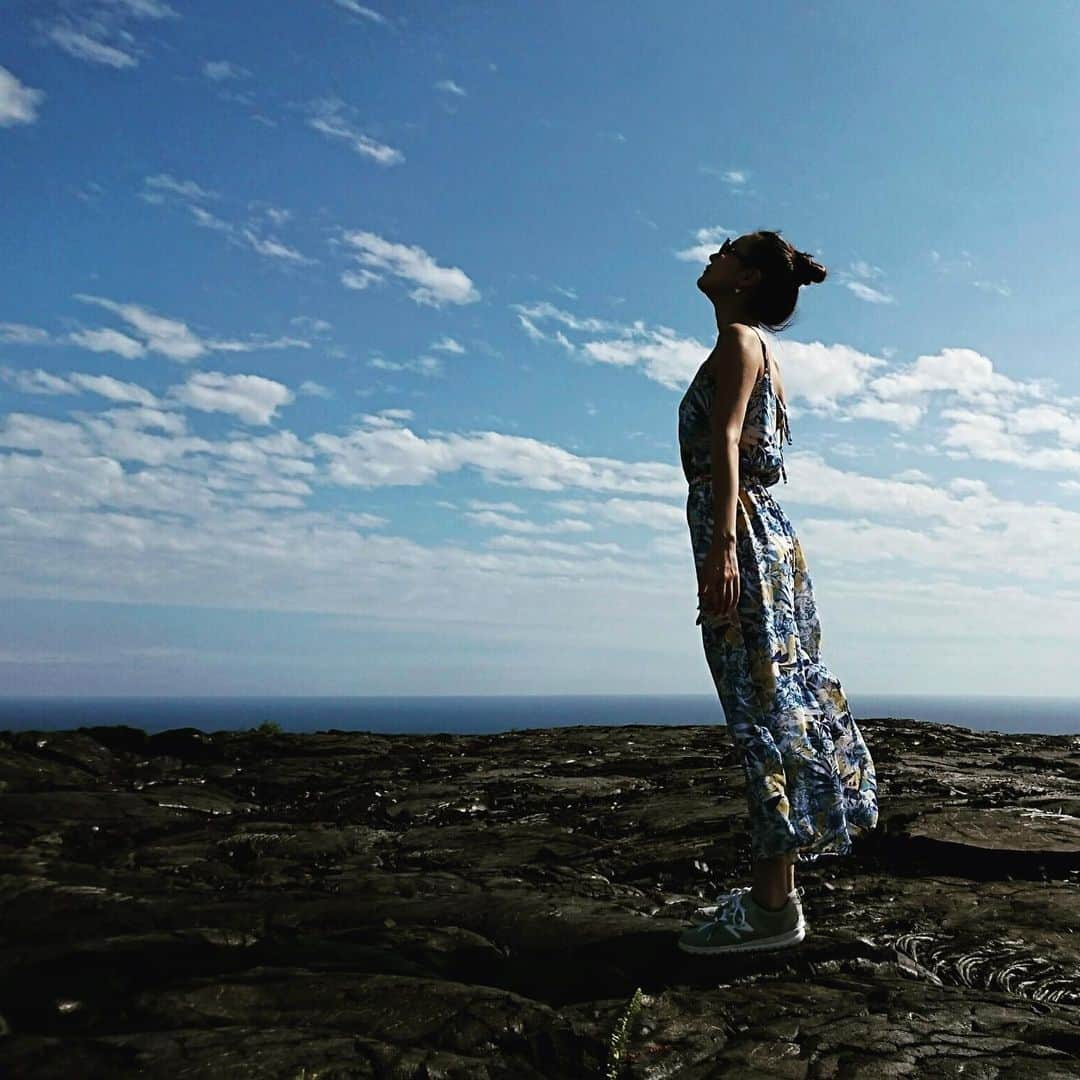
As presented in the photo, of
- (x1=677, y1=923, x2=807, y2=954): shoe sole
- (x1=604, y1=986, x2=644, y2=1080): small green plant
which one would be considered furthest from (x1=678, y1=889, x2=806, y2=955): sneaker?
(x1=604, y1=986, x2=644, y2=1080): small green plant

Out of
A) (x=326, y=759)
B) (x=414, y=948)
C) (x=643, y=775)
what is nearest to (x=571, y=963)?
(x=414, y=948)

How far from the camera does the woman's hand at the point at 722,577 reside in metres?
5.05

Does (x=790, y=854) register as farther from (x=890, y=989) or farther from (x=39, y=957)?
(x=39, y=957)

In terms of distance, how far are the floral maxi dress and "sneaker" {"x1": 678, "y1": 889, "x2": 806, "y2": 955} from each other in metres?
0.26

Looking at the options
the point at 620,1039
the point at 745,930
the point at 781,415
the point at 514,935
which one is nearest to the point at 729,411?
the point at 781,415

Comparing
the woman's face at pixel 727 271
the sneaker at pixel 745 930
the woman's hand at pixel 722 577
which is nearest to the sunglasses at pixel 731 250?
the woman's face at pixel 727 271

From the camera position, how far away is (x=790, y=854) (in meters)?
4.93

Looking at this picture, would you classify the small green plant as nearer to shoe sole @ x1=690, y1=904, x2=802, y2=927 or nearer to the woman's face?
shoe sole @ x1=690, y1=904, x2=802, y2=927

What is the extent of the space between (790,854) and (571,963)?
1.22m

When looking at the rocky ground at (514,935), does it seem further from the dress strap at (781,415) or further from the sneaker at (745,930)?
the dress strap at (781,415)

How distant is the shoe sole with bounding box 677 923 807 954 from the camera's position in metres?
4.63

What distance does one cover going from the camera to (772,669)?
16.8 ft

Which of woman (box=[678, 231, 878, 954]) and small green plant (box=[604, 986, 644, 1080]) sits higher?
woman (box=[678, 231, 878, 954])

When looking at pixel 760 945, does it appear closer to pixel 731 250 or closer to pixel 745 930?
pixel 745 930
